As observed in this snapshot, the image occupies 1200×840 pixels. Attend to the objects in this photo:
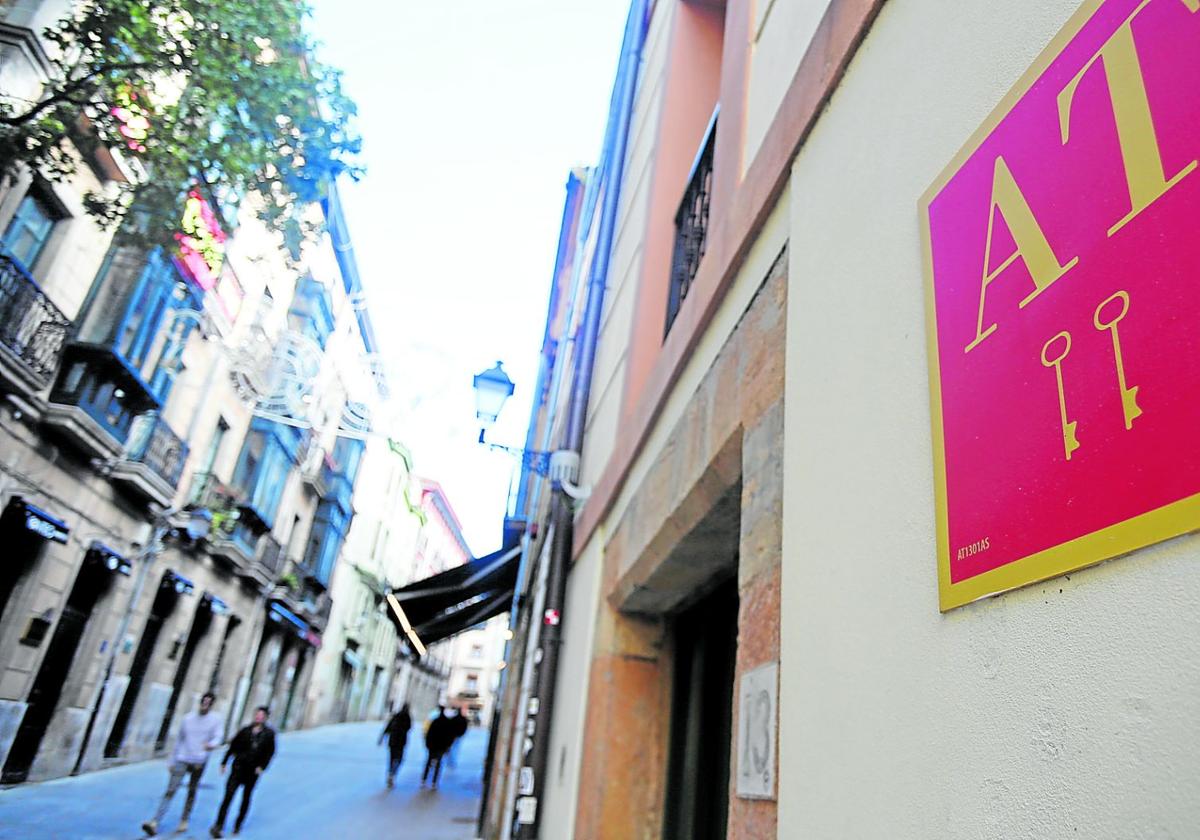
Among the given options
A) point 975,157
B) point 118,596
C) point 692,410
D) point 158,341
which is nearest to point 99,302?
point 158,341

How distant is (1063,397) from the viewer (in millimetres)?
1038

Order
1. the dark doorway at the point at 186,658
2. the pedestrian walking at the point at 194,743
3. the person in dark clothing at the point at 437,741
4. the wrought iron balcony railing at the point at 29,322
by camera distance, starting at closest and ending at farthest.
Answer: the pedestrian walking at the point at 194,743
the wrought iron balcony railing at the point at 29,322
the person in dark clothing at the point at 437,741
the dark doorway at the point at 186,658

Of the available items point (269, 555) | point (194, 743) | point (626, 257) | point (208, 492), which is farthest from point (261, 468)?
point (626, 257)

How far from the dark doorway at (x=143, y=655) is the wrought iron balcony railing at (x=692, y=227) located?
1295 centimetres

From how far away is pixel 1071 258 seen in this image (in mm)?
1063

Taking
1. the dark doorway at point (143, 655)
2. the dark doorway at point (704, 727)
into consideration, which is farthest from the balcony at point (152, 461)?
the dark doorway at point (704, 727)

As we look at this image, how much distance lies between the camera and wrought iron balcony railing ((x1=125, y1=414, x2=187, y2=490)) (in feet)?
41.3

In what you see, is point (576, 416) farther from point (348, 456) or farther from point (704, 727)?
point (348, 456)

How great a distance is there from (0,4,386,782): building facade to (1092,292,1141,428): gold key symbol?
6848 mm

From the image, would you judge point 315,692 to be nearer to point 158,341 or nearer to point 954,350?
point 158,341

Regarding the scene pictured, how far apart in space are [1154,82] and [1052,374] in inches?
14.5

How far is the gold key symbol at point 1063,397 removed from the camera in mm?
1010

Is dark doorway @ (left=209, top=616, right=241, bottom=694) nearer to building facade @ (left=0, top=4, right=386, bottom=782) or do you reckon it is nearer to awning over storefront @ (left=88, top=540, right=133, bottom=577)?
building facade @ (left=0, top=4, right=386, bottom=782)

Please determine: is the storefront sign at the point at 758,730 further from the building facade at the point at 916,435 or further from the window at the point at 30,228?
the window at the point at 30,228
